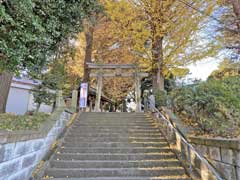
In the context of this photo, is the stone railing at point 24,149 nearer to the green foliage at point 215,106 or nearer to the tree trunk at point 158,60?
the green foliage at point 215,106

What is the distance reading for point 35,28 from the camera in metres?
4.44

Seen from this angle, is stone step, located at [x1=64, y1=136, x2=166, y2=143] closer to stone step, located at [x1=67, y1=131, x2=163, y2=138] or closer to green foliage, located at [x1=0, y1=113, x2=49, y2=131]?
stone step, located at [x1=67, y1=131, x2=163, y2=138]

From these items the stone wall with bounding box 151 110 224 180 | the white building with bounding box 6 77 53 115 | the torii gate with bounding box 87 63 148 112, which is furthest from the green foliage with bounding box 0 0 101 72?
the white building with bounding box 6 77 53 115

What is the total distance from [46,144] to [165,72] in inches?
235

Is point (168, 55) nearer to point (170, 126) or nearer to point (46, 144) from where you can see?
point (170, 126)

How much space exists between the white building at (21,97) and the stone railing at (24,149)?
Result: 562cm

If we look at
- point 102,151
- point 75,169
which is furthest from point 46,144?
point 102,151

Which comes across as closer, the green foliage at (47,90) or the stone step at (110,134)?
the stone step at (110,134)

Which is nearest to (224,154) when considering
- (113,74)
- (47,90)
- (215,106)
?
(215,106)

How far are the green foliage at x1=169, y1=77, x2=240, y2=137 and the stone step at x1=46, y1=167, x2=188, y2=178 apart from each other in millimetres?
1285

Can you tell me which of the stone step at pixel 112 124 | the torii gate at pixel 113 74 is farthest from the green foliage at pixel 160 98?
the torii gate at pixel 113 74

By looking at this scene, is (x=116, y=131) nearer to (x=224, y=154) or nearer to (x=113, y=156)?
(x=113, y=156)

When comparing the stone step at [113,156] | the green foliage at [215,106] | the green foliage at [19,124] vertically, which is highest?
the green foliage at [215,106]

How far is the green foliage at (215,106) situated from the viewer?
4051mm
